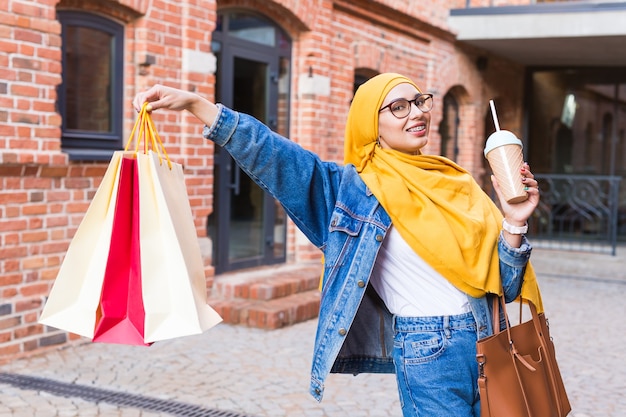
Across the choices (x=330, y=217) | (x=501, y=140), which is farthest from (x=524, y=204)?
(x=330, y=217)

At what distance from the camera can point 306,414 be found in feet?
13.6

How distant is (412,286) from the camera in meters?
2.24

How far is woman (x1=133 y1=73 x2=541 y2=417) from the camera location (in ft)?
7.09

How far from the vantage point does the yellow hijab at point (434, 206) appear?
2.18 metres

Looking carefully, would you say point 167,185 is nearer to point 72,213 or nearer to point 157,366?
point 157,366

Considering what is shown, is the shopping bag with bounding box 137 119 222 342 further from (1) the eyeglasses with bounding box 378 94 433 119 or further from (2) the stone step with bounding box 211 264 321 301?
(2) the stone step with bounding box 211 264 321 301

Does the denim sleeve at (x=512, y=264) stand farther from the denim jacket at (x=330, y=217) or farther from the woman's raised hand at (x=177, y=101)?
the woman's raised hand at (x=177, y=101)

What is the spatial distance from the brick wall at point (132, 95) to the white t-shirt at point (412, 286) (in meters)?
3.44

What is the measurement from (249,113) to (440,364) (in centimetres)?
572

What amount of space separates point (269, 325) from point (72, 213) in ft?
6.11

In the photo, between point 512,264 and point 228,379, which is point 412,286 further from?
point 228,379

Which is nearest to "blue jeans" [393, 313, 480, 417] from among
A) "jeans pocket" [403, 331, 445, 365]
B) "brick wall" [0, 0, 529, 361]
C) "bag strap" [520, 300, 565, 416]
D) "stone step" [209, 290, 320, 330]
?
"jeans pocket" [403, 331, 445, 365]

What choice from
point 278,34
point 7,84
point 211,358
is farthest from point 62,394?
point 278,34

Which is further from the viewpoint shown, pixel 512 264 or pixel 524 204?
pixel 512 264
